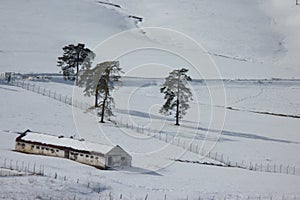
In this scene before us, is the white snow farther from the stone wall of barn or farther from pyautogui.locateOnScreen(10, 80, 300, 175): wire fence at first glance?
pyautogui.locateOnScreen(10, 80, 300, 175): wire fence

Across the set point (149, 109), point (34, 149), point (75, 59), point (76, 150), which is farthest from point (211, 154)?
point (75, 59)

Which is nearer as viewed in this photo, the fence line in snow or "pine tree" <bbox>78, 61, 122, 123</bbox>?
the fence line in snow

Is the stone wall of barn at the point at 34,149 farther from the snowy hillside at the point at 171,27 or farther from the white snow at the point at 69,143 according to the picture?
the snowy hillside at the point at 171,27

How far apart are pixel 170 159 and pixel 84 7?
8974 centimetres

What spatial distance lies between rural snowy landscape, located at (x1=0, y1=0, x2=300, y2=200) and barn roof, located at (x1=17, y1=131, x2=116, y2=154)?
75 mm

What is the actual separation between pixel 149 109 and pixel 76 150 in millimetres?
18533

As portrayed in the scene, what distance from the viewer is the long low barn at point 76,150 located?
28516mm

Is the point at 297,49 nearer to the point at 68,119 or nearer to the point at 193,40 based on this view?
the point at 193,40

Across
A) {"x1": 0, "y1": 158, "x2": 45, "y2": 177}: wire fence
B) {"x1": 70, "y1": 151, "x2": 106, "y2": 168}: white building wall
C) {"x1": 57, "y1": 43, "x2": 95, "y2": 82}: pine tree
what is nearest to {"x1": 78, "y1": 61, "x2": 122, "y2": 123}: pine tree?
{"x1": 70, "y1": 151, "x2": 106, "y2": 168}: white building wall

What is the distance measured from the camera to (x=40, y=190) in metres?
20.5

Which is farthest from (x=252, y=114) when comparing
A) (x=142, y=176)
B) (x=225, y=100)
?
(x=142, y=176)

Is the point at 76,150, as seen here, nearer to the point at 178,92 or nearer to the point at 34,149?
the point at 34,149

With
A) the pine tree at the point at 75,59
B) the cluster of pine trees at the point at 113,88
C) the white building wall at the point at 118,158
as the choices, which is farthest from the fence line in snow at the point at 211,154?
the pine tree at the point at 75,59

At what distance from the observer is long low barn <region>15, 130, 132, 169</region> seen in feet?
93.6
